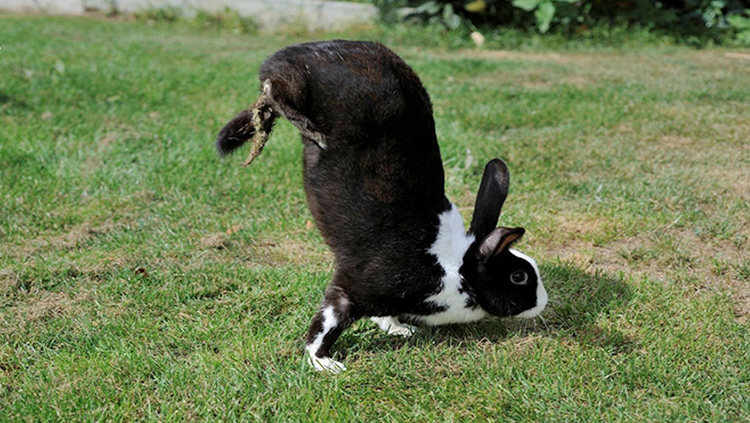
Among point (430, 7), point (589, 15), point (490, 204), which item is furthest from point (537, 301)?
point (589, 15)

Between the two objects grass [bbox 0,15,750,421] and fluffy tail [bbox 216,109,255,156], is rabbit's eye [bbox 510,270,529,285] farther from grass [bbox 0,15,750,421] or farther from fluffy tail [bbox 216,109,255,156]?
fluffy tail [bbox 216,109,255,156]

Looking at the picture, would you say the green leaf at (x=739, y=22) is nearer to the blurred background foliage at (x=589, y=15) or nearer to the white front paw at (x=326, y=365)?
the blurred background foliage at (x=589, y=15)

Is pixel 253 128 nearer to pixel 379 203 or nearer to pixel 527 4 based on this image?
pixel 379 203

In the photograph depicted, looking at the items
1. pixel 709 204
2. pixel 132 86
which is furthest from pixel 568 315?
pixel 132 86

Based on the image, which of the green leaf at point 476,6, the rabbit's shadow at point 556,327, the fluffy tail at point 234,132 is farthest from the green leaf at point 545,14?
the fluffy tail at point 234,132

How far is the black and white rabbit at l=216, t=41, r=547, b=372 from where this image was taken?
275cm

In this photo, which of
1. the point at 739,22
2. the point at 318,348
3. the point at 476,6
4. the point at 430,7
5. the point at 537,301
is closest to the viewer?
the point at 318,348

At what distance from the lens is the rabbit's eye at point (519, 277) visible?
2934mm

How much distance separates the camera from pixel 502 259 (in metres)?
2.91

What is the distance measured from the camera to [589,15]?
8.91 m

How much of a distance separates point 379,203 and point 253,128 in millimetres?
651

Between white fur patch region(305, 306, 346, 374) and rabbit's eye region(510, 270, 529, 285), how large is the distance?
710 mm

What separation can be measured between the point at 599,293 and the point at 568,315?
25 cm

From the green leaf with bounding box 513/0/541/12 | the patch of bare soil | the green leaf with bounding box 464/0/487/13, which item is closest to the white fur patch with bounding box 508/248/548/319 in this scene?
Result: the patch of bare soil
